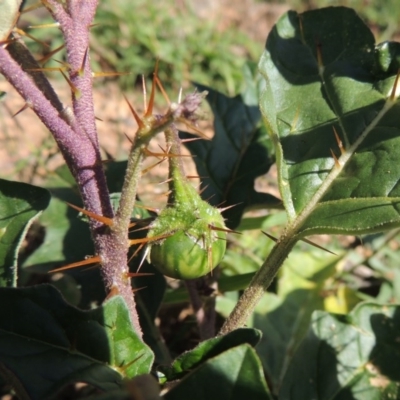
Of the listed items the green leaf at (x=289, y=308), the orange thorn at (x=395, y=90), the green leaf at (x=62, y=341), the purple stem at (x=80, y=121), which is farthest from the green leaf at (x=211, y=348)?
the green leaf at (x=289, y=308)

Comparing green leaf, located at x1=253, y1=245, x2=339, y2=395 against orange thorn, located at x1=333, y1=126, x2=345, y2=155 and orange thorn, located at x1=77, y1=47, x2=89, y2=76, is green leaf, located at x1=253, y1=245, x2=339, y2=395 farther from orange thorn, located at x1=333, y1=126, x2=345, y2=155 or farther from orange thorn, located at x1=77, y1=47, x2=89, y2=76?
orange thorn, located at x1=77, y1=47, x2=89, y2=76

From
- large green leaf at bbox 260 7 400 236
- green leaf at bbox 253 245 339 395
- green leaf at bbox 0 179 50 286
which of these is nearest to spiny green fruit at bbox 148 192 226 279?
large green leaf at bbox 260 7 400 236

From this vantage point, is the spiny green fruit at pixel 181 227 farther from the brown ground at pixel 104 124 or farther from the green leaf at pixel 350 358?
the brown ground at pixel 104 124

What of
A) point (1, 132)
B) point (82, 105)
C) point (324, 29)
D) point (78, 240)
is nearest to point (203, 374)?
point (82, 105)

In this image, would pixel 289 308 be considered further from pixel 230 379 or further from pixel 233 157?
pixel 230 379

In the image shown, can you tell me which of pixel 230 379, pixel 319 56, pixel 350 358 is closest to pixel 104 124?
pixel 319 56
